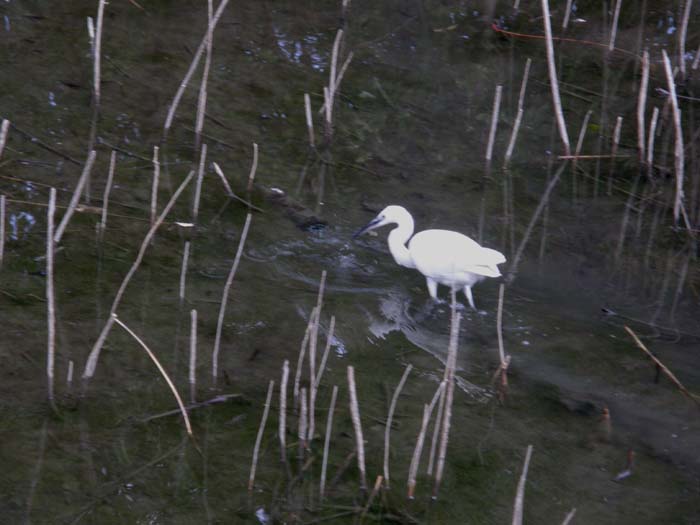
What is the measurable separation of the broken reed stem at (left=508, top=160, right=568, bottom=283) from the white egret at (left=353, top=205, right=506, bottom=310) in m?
0.32

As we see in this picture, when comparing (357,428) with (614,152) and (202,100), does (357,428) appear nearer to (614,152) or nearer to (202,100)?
(202,100)

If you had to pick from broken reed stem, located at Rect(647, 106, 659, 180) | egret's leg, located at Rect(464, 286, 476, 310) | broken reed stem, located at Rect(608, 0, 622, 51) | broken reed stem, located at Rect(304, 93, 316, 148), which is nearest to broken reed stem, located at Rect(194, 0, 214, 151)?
broken reed stem, located at Rect(304, 93, 316, 148)

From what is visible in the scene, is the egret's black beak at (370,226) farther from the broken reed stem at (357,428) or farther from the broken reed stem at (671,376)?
the broken reed stem at (357,428)

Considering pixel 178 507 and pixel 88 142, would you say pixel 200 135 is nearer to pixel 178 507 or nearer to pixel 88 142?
pixel 88 142

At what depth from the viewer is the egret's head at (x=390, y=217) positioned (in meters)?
6.02

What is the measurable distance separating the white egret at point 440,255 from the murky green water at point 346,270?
19cm

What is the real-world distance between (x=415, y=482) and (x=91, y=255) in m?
2.58

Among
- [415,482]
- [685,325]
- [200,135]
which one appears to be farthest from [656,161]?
[415,482]

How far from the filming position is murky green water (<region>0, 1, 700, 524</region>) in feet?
13.6

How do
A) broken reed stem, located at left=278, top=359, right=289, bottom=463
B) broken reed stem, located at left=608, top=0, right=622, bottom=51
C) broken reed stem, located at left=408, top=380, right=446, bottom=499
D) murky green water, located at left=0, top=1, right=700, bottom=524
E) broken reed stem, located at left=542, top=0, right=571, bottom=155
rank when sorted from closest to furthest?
broken reed stem, located at left=408, top=380, right=446, bottom=499, broken reed stem, located at left=278, top=359, right=289, bottom=463, murky green water, located at left=0, top=1, right=700, bottom=524, broken reed stem, located at left=542, top=0, right=571, bottom=155, broken reed stem, located at left=608, top=0, right=622, bottom=51

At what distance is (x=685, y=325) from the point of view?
560 centimetres

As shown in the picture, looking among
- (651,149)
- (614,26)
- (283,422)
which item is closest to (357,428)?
(283,422)

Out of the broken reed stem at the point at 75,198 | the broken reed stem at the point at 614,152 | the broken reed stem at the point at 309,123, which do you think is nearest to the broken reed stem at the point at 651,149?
the broken reed stem at the point at 614,152

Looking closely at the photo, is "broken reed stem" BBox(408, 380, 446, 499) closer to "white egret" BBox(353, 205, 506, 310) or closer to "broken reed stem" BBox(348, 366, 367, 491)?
"broken reed stem" BBox(348, 366, 367, 491)
